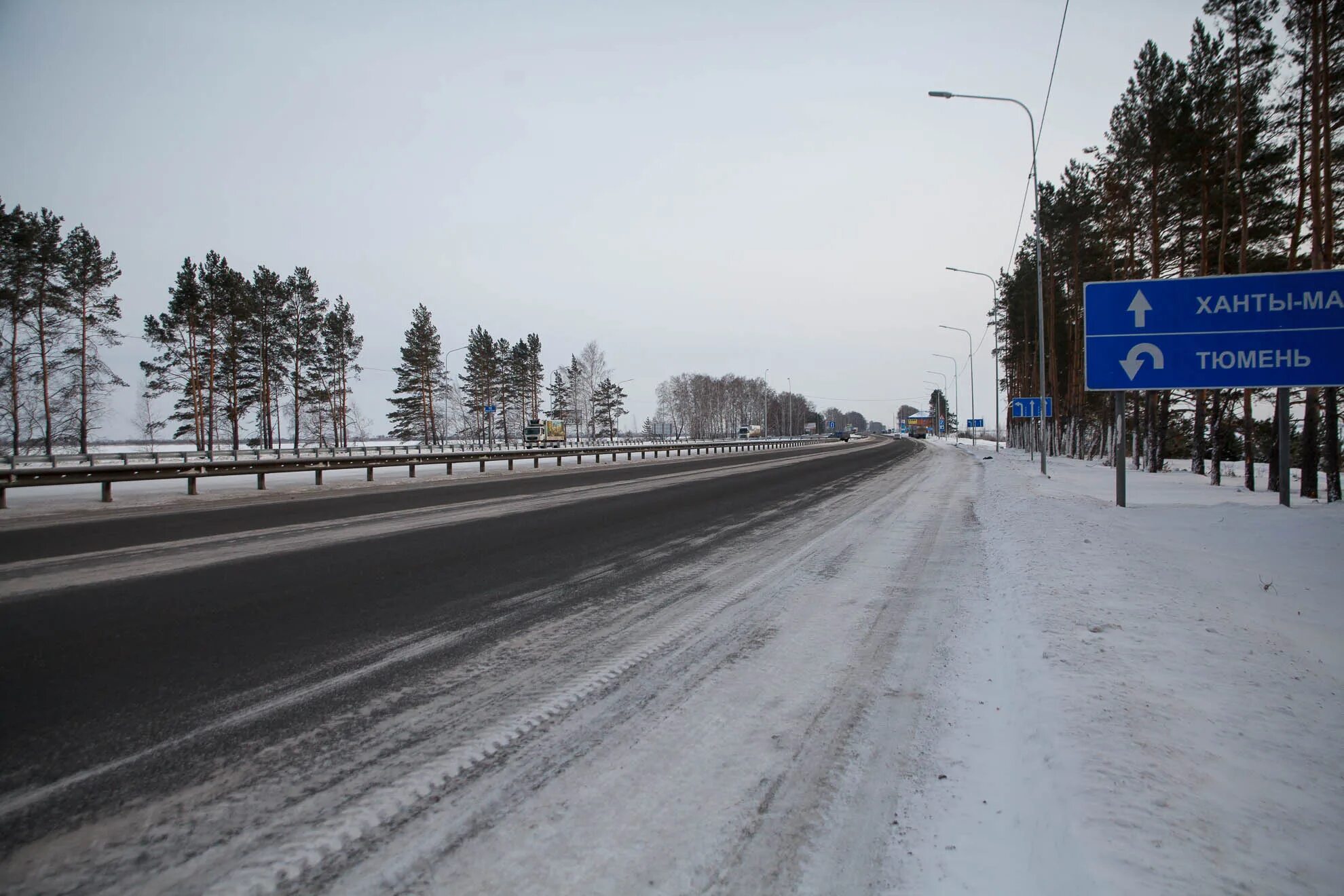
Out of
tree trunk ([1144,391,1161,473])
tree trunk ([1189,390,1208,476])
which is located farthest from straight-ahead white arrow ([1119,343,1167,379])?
tree trunk ([1144,391,1161,473])

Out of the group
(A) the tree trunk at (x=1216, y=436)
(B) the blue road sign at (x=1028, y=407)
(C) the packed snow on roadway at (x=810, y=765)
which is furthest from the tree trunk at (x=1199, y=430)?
(C) the packed snow on roadway at (x=810, y=765)

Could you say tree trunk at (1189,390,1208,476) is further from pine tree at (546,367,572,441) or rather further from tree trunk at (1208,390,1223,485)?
pine tree at (546,367,572,441)

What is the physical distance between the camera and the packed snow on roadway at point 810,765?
227 centimetres

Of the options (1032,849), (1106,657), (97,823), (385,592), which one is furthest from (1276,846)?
(385,592)

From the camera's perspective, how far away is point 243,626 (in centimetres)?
520

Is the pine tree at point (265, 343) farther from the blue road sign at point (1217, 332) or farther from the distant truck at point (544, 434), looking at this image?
the blue road sign at point (1217, 332)

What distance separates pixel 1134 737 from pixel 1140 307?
11.9 m

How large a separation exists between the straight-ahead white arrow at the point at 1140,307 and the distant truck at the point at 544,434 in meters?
52.8

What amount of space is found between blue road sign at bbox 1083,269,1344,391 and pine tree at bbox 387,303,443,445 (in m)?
55.0

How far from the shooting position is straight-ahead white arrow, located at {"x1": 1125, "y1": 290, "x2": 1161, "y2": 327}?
12000 mm

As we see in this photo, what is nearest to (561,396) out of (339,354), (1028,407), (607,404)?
(607,404)

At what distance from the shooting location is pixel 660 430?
12975 centimetres

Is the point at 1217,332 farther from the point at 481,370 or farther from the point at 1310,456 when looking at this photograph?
the point at 481,370

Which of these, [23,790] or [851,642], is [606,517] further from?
[23,790]
